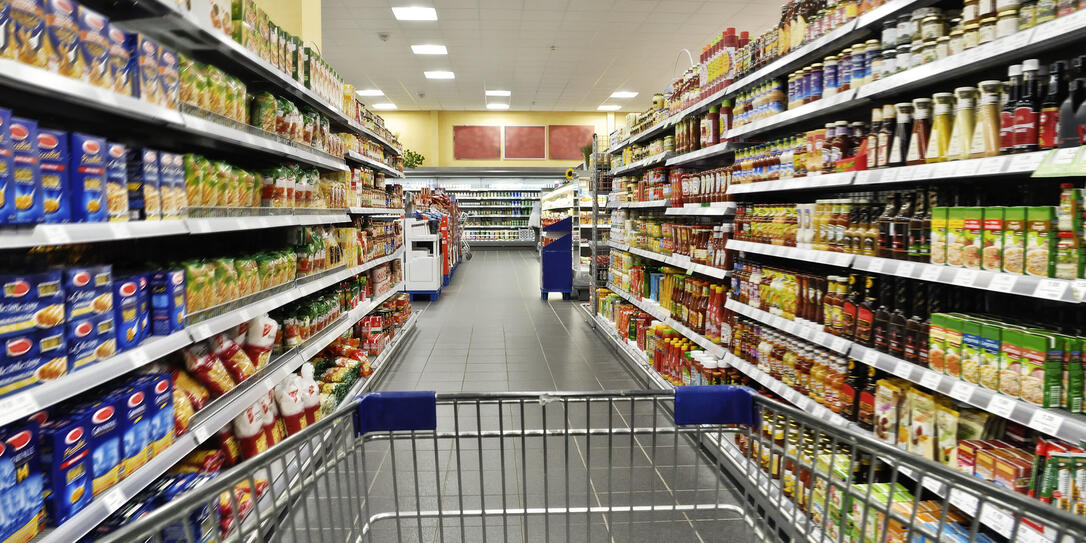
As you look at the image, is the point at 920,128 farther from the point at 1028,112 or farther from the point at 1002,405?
the point at 1002,405

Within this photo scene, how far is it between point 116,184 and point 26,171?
355 millimetres

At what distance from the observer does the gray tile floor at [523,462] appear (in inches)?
71.2

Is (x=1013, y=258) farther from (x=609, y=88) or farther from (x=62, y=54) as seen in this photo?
(x=609, y=88)

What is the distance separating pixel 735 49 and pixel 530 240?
19.2m

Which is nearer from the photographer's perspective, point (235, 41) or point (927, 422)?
point (927, 422)

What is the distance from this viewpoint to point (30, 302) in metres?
1.58

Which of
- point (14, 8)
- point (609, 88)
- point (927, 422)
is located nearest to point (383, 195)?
point (14, 8)

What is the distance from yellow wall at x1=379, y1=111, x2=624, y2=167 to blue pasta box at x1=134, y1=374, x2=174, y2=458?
756 inches

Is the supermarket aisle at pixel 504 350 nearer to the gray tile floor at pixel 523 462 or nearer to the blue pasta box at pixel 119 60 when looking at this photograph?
the gray tile floor at pixel 523 462

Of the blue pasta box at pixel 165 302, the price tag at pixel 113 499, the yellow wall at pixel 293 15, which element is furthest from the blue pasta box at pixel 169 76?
the yellow wall at pixel 293 15

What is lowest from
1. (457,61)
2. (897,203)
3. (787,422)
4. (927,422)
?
(927,422)

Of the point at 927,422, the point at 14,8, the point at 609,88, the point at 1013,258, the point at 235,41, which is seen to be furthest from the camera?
the point at 609,88

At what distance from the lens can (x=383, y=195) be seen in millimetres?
6102

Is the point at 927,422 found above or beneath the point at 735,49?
beneath
